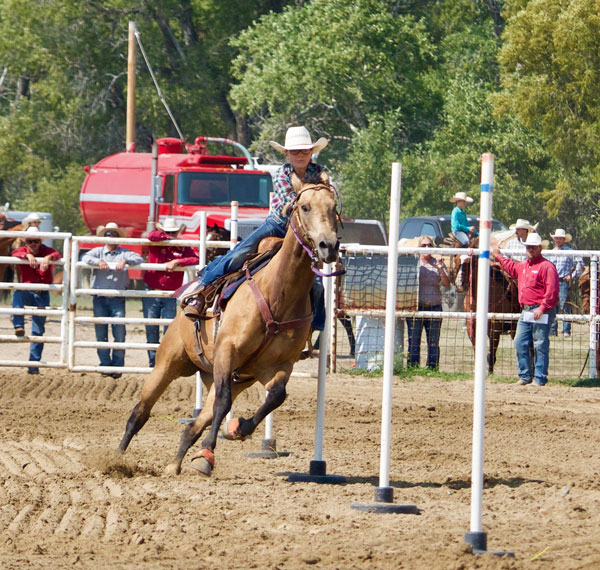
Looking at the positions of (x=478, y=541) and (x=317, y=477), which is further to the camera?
(x=317, y=477)

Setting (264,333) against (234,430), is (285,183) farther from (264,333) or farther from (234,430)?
(234,430)

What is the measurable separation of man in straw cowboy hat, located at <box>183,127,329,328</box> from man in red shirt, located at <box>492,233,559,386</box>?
6800mm

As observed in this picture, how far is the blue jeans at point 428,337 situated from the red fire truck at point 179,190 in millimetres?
5510

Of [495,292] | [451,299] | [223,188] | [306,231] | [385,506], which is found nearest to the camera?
[385,506]

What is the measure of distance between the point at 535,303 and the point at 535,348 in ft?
2.05

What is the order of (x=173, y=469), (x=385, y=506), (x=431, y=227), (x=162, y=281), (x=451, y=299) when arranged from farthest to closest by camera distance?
(x=431, y=227) → (x=451, y=299) → (x=162, y=281) → (x=173, y=469) → (x=385, y=506)

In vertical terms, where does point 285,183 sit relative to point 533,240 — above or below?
above

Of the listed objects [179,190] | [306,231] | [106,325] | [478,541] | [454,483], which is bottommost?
[454,483]

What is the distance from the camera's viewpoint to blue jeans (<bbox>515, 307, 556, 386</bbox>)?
49.2 feet

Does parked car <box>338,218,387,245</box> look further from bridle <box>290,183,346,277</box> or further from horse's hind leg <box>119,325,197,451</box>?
bridle <box>290,183,346,277</box>

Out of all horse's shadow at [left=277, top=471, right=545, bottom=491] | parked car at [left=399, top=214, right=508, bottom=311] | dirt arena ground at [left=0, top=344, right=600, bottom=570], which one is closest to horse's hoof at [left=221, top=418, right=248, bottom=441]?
dirt arena ground at [left=0, top=344, right=600, bottom=570]

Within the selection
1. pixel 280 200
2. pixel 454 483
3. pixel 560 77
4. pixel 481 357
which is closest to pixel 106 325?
pixel 280 200

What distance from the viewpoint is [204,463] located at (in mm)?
8172

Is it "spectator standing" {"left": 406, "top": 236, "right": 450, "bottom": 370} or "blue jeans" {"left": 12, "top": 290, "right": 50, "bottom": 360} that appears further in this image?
"spectator standing" {"left": 406, "top": 236, "right": 450, "bottom": 370}
